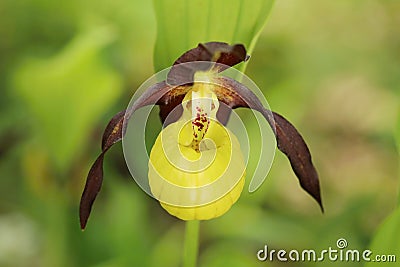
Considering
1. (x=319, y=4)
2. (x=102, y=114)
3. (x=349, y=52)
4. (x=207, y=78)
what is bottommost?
(x=207, y=78)

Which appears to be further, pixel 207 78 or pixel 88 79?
pixel 88 79

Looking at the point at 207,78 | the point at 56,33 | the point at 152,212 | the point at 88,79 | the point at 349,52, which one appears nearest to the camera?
the point at 207,78

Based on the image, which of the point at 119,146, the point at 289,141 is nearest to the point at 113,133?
the point at 289,141

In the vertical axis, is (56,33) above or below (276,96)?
above

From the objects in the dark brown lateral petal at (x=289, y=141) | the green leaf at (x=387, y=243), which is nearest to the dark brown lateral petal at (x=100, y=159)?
the dark brown lateral petal at (x=289, y=141)

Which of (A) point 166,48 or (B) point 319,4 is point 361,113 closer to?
(B) point 319,4

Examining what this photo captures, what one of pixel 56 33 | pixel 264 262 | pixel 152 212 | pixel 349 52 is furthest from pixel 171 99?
pixel 349 52

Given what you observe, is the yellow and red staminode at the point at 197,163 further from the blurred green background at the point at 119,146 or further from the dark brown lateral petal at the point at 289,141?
the blurred green background at the point at 119,146
